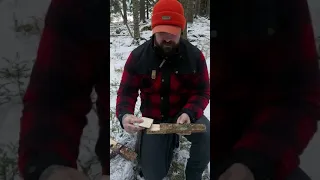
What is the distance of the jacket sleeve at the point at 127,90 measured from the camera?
848 mm

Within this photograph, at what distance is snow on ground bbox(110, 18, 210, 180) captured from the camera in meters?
0.70

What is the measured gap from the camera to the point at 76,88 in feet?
1.87

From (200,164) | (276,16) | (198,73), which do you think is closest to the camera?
(276,16)

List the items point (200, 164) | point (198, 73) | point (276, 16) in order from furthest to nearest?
point (200, 164)
point (198, 73)
point (276, 16)

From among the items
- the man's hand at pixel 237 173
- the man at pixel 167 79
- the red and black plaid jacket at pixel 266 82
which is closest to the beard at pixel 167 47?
the man at pixel 167 79

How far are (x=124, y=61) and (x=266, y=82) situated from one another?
0.38m

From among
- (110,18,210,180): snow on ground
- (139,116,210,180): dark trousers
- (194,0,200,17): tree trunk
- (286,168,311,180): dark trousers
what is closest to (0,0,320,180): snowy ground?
(286,168,311,180): dark trousers

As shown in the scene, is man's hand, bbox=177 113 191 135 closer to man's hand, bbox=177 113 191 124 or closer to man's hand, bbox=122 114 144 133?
man's hand, bbox=177 113 191 124

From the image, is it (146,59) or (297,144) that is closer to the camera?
(297,144)

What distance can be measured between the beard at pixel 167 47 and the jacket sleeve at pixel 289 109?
1.08ft

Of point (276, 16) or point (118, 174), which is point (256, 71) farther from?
point (118, 174)

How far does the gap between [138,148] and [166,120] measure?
171 millimetres

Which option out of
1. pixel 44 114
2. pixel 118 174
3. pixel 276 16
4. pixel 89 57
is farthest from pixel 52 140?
pixel 276 16

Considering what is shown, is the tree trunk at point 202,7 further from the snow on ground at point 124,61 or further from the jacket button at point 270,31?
the jacket button at point 270,31
